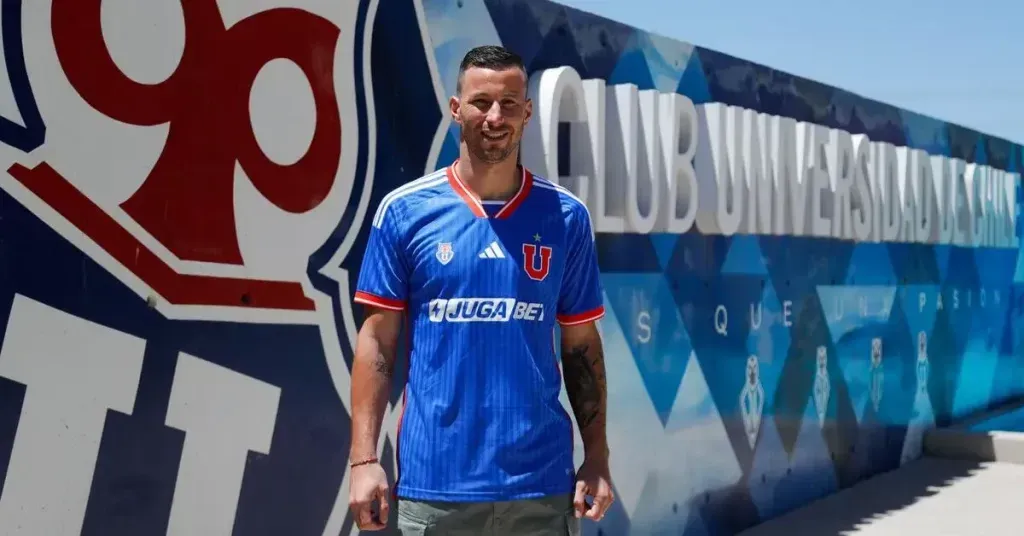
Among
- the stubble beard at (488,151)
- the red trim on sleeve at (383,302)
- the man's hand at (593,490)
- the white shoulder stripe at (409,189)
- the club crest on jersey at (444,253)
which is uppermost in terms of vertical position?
the stubble beard at (488,151)

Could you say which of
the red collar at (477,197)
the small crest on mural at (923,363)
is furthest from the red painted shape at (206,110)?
the small crest on mural at (923,363)

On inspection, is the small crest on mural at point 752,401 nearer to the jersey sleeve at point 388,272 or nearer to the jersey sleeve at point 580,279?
the jersey sleeve at point 580,279

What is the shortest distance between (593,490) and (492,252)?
55cm

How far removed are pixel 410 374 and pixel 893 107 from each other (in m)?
6.62

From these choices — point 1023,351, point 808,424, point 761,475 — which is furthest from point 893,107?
point 1023,351

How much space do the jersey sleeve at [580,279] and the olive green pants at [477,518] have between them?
1.33 feet

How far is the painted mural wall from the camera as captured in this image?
10.1 feet

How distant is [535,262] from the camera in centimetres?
260

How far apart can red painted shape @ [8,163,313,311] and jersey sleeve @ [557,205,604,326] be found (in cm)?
114

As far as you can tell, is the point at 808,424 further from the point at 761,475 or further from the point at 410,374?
the point at 410,374

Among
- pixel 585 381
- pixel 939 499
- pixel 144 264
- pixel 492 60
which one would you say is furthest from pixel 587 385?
pixel 939 499

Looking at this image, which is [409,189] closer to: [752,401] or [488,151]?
[488,151]

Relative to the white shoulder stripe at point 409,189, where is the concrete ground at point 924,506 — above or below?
below

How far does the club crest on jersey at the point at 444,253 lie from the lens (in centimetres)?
255
